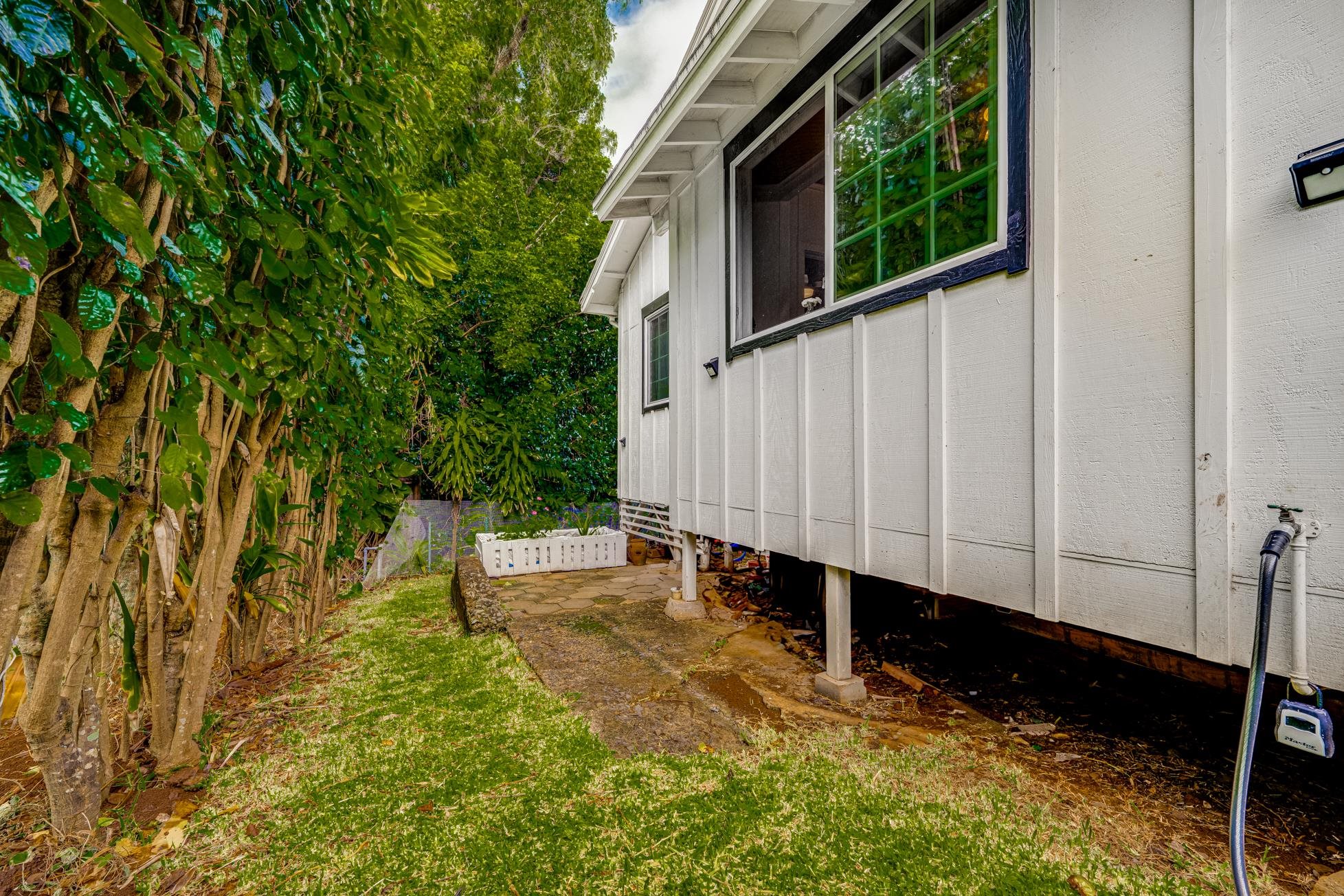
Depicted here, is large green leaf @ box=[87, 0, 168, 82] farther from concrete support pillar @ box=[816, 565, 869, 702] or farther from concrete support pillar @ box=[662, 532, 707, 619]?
concrete support pillar @ box=[662, 532, 707, 619]

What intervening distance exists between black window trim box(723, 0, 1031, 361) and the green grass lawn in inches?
75.2

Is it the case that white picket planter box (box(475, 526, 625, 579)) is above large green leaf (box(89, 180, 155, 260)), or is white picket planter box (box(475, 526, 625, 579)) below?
below

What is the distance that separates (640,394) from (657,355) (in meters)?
0.56

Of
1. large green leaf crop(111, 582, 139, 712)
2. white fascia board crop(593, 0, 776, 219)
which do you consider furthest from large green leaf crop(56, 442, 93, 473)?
white fascia board crop(593, 0, 776, 219)

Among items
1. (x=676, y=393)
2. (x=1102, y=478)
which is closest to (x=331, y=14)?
(x=1102, y=478)

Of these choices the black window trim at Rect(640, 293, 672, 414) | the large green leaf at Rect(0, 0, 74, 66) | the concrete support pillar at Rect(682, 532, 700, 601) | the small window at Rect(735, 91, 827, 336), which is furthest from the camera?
the black window trim at Rect(640, 293, 672, 414)

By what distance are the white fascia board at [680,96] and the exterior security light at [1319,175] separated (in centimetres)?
225

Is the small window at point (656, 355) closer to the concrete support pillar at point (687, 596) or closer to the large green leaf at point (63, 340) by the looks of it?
the concrete support pillar at point (687, 596)

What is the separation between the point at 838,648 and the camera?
294 cm

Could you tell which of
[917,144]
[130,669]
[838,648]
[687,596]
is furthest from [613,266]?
[130,669]

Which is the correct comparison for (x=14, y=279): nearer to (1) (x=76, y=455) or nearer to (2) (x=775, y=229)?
(1) (x=76, y=455)

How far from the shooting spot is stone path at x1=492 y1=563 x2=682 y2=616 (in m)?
4.82

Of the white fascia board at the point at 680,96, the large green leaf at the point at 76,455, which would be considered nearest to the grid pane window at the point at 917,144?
the white fascia board at the point at 680,96

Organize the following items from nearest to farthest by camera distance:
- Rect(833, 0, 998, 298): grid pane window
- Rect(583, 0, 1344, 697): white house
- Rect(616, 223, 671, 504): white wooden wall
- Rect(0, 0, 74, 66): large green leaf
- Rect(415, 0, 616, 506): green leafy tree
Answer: Rect(0, 0, 74, 66): large green leaf < Rect(583, 0, 1344, 697): white house < Rect(833, 0, 998, 298): grid pane window < Rect(616, 223, 671, 504): white wooden wall < Rect(415, 0, 616, 506): green leafy tree
